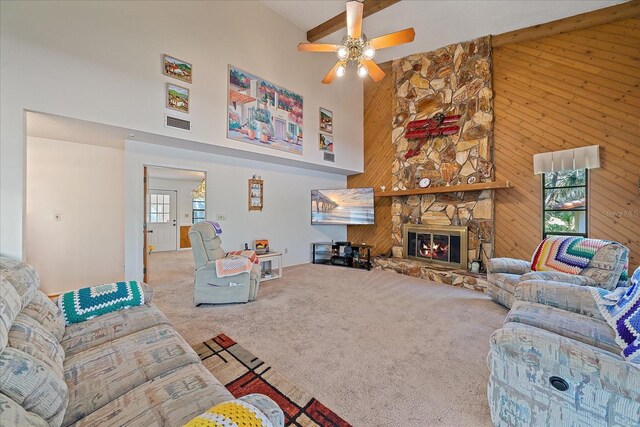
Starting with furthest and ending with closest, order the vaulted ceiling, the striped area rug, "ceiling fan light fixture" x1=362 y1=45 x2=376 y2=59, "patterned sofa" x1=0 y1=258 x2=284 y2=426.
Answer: the vaulted ceiling
"ceiling fan light fixture" x1=362 y1=45 x2=376 y2=59
the striped area rug
"patterned sofa" x1=0 y1=258 x2=284 y2=426

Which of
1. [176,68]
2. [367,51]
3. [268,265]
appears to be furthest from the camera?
[268,265]

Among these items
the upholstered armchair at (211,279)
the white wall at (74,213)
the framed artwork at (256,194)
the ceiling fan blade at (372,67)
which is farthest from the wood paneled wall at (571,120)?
the white wall at (74,213)

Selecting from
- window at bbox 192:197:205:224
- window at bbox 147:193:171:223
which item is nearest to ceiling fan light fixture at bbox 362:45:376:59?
window at bbox 192:197:205:224

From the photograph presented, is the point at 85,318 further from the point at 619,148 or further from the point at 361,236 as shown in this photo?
the point at 619,148

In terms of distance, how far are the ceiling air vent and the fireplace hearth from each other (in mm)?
4484

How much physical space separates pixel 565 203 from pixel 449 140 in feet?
6.94

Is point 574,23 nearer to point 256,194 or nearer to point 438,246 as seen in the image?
point 438,246

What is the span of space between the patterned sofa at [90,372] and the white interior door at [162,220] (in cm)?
703

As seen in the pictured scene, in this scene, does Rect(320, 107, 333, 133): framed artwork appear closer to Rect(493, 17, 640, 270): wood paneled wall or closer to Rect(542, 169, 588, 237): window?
Rect(493, 17, 640, 270): wood paneled wall

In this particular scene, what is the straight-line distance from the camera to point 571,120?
3.84 metres

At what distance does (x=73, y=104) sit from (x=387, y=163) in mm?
5439

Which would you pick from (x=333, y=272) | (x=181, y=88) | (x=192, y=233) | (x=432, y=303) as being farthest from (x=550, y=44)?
(x=192, y=233)

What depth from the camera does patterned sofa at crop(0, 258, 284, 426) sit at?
85cm

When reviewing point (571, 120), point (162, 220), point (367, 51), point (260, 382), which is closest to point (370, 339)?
point (260, 382)
